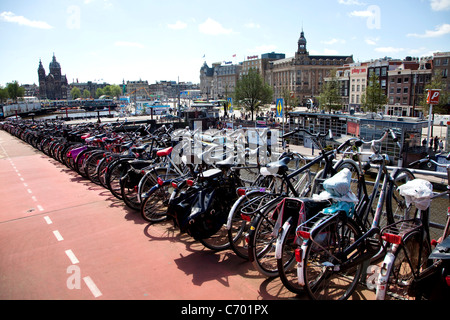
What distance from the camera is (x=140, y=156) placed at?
6.89 metres

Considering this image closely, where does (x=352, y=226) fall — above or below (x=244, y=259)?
above

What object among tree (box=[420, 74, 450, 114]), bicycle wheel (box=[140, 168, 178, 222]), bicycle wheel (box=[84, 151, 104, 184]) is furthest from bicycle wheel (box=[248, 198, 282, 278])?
tree (box=[420, 74, 450, 114])

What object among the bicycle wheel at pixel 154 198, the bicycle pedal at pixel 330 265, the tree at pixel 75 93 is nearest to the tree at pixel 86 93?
the tree at pixel 75 93

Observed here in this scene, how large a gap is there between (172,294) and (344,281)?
1.76m

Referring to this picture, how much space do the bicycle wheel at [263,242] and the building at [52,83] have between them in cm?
16802

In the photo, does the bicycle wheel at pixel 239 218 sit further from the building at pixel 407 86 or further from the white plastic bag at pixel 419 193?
the building at pixel 407 86

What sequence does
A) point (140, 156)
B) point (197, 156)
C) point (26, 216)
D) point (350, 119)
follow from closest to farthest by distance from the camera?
point (197, 156) → point (26, 216) → point (140, 156) → point (350, 119)

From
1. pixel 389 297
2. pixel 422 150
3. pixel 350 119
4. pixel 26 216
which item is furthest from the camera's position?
pixel 350 119

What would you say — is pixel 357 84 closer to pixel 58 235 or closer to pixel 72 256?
pixel 58 235

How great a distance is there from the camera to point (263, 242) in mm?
3531

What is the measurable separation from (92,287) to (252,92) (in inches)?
2206

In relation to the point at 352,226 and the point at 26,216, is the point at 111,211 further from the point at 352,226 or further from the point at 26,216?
the point at 352,226

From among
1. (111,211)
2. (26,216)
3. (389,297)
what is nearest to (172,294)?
(389,297)

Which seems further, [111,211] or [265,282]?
[111,211]
